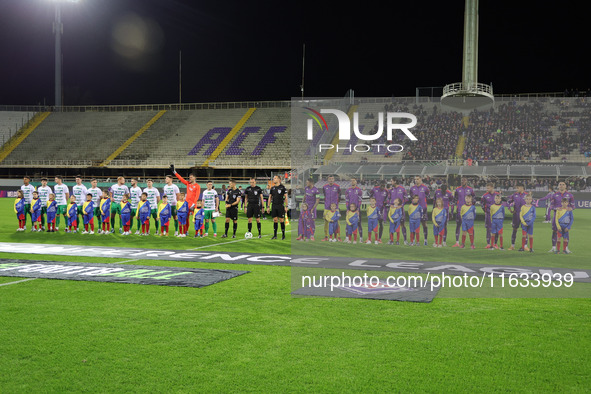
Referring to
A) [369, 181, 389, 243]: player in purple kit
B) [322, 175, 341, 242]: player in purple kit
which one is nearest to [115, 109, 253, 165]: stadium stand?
[322, 175, 341, 242]: player in purple kit

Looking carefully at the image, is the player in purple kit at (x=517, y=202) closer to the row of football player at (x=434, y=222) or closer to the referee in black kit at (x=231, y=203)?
the row of football player at (x=434, y=222)

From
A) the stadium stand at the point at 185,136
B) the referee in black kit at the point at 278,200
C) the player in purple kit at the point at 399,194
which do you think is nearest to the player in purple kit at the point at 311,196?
the referee in black kit at the point at 278,200

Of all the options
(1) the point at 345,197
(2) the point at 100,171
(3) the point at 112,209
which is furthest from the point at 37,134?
(1) the point at 345,197

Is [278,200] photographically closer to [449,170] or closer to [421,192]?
[421,192]

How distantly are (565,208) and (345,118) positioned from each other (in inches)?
214

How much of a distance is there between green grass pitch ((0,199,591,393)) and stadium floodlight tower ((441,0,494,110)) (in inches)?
1012

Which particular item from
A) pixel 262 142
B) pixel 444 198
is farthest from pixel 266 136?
pixel 444 198

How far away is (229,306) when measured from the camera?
21.5 feet

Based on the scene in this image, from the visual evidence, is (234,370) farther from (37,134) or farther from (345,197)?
(37,134)

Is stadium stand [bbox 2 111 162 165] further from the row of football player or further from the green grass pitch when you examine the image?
the green grass pitch

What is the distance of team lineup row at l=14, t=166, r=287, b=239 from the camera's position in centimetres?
1475

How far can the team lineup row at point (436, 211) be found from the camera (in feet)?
38.9

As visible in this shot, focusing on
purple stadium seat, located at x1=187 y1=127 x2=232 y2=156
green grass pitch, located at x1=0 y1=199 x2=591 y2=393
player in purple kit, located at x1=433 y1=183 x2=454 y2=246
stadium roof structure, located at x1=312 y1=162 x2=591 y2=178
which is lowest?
green grass pitch, located at x1=0 y1=199 x2=591 y2=393

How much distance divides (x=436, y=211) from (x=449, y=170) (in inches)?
171
